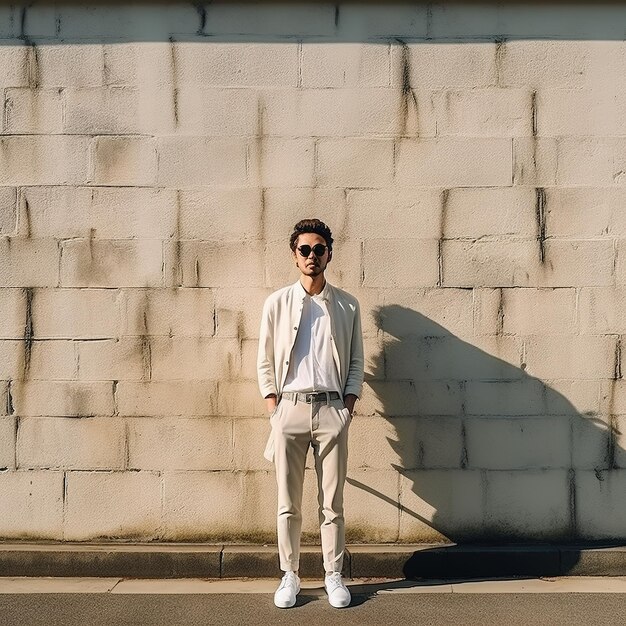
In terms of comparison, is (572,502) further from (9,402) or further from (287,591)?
(9,402)

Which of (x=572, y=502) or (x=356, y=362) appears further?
(x=572, y=502)

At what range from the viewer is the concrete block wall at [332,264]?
5254 millimetres

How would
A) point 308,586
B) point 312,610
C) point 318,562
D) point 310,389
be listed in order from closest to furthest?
1. point 312,610
2. point 310,389
3. point 308,586
4. point 318,562

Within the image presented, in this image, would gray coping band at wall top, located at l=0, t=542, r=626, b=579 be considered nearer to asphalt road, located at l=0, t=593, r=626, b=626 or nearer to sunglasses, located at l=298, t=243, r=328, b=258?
asphalt road, located at l=0, t=593, r=626, b=626

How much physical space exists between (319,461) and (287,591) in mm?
707

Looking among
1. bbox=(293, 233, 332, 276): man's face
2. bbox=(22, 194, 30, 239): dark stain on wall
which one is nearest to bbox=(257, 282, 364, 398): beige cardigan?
bbox=(293, 233, 332, 276): man's face

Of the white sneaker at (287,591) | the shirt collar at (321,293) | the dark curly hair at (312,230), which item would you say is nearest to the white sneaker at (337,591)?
the white sneaker at (287,591)

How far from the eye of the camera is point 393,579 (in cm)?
505

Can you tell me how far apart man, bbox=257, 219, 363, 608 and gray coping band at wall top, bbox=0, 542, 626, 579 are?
1.36ft

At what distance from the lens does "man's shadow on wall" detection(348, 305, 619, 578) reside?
5266mm

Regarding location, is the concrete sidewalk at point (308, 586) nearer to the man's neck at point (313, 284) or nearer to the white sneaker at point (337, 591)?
the white sneaker at point (337, 591)

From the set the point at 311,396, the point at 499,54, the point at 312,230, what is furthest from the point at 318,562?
the point at 499,54

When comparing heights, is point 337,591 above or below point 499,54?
below

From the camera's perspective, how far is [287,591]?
4605 millimetres
